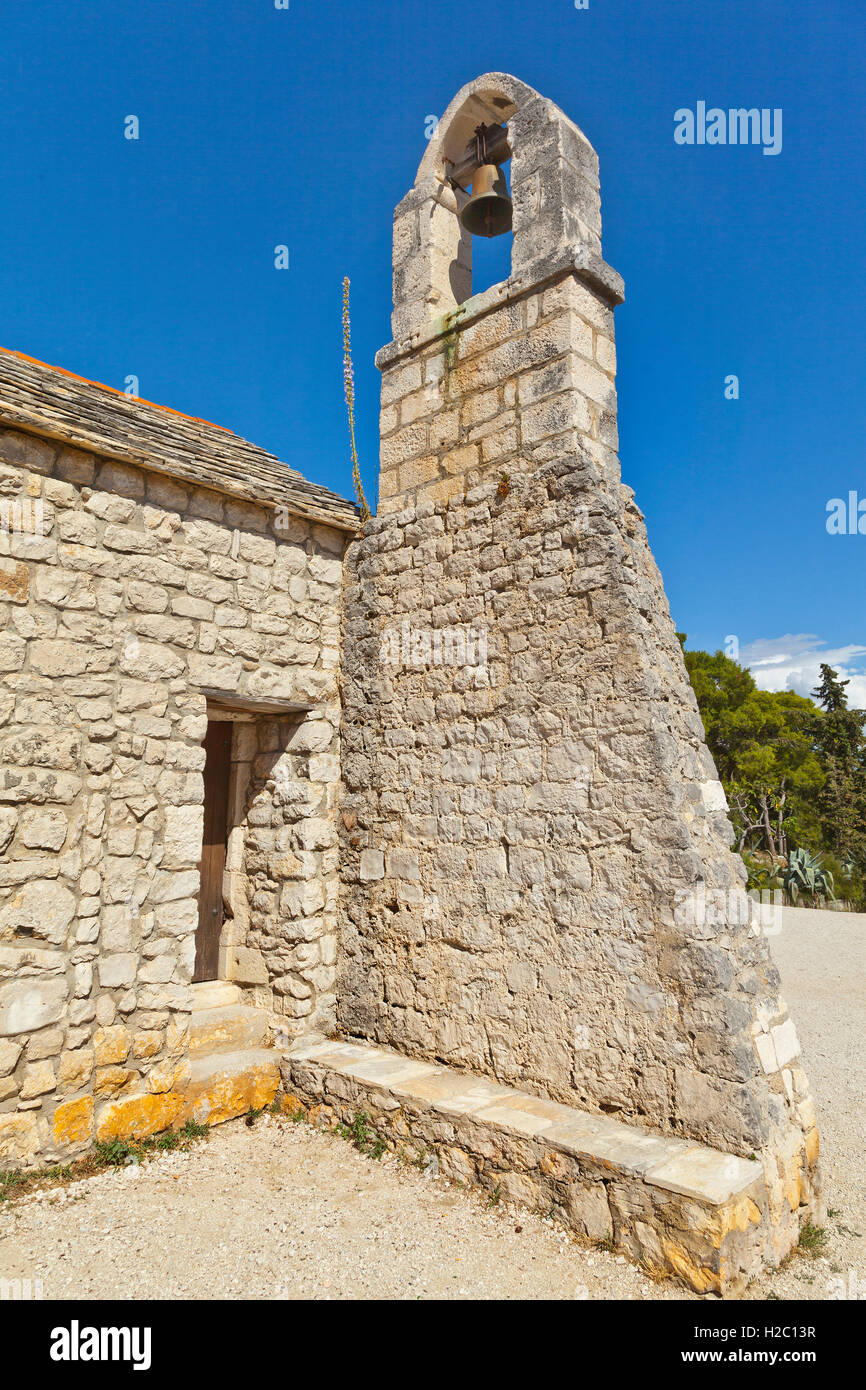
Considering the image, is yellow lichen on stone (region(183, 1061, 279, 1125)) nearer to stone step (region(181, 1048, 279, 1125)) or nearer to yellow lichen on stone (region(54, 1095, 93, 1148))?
stone step (region(181, 1048, 279, 1125))

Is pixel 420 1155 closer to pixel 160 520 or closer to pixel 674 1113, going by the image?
pixel 674 1113

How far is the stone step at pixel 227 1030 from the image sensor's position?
4.42m

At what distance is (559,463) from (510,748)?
4.59 ft

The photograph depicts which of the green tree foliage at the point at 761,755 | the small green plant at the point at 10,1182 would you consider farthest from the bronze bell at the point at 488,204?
the green tree foliage at the point at 761,755

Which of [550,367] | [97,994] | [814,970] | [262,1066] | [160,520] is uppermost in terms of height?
[550,367]

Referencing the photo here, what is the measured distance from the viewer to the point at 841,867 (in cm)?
1652

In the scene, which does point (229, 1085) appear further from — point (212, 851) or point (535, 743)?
point (535, 743)

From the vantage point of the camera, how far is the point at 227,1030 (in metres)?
4.52

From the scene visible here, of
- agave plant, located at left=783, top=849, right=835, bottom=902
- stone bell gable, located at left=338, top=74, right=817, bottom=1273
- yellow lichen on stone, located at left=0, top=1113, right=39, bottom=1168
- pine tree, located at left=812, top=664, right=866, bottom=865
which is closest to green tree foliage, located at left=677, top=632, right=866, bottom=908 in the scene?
pine tree, located at left=812, top=664, right=866, bottom=865

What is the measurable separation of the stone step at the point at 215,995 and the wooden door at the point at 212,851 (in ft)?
0.24

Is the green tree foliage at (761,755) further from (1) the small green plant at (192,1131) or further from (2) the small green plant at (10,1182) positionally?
(2) the small green plant at (10,1182)

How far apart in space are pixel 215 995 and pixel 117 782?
5.24ft

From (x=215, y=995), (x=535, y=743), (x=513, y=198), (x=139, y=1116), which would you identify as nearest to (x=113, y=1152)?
(x=139, y=1116)

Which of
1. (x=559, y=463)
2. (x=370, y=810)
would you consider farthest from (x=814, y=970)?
(x=559, y=463)
